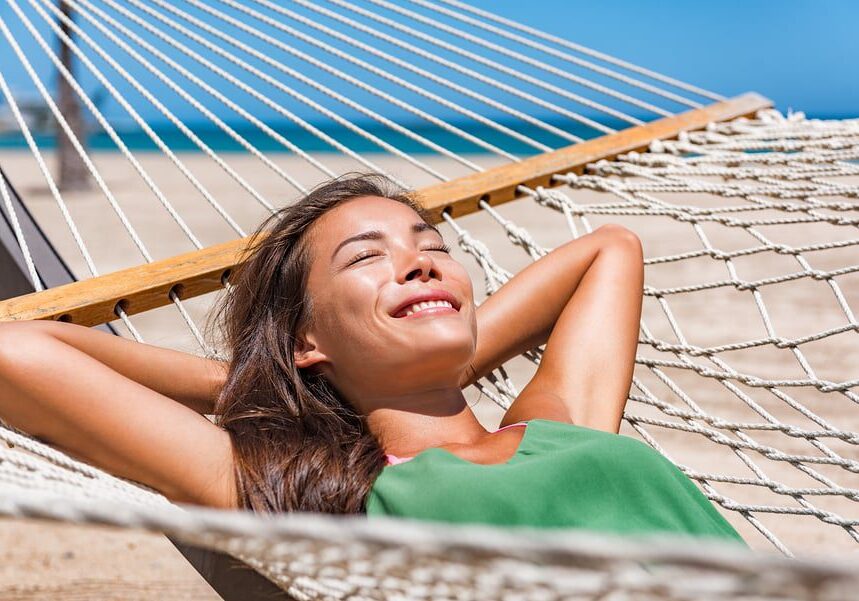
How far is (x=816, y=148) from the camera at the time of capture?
218 centimetres

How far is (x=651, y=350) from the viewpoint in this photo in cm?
418

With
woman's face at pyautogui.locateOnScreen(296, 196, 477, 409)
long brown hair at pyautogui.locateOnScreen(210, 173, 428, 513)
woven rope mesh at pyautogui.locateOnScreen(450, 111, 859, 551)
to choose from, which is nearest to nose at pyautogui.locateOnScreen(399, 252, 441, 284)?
woman's face at pyautogui.locateOnScreen(296, 196, 477, 409)

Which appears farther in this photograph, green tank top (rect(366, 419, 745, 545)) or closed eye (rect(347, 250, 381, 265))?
closed eye (rect(347, 250, 381, 265))

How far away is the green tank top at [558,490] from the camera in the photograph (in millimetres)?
1087

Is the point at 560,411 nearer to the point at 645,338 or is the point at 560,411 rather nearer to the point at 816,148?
the point at 645,338

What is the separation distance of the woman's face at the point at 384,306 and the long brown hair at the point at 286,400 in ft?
0.12

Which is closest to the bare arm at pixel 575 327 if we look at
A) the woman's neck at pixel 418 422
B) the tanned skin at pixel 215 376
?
the tanned skin at pixel 215 376

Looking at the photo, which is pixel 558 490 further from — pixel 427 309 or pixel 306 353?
pixel 306 353

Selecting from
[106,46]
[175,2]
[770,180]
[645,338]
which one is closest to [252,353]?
[645,338]

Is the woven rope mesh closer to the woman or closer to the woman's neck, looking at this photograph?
the woman

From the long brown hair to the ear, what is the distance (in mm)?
13

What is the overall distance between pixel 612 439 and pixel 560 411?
0.62 ft

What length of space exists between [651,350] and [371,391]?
10.1 feet

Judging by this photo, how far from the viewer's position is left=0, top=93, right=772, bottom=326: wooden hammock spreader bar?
1537 millimetres
